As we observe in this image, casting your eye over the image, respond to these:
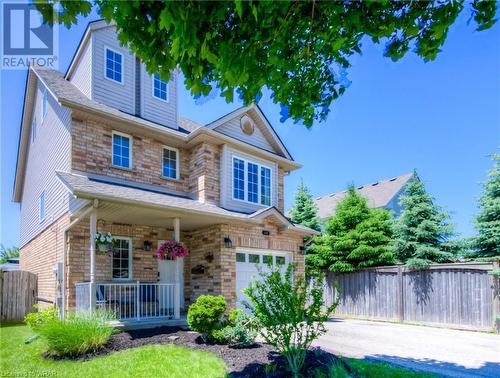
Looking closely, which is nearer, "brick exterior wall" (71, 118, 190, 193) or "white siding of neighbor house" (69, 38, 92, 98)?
"brick exterior wall" (71, 118, 190, 193)

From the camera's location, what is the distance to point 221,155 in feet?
40.9

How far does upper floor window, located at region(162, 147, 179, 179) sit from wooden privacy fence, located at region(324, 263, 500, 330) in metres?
6.90

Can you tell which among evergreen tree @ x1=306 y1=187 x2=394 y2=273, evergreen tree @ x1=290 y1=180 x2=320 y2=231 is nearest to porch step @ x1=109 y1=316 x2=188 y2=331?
evergreen tree @ x1=306 y1=187 x2=394 y2=273

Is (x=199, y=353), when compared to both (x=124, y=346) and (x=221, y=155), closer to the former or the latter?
(x=124, y=346)

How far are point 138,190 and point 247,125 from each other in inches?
222

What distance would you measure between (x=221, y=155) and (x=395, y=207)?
16542 mm

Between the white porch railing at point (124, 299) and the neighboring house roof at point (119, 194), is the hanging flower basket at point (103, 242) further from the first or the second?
the neighboring house roof at point (119, 194)

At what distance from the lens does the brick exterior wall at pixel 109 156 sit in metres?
9.88

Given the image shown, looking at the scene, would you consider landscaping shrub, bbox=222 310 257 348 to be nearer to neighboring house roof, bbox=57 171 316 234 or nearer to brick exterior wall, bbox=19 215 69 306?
neighboring house roof, bbox=57 171 316 234

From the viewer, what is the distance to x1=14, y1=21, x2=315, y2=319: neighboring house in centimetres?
932

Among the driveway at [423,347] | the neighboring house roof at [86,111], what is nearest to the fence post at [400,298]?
the driveway at [423,347]

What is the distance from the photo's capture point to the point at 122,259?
10.3 meters

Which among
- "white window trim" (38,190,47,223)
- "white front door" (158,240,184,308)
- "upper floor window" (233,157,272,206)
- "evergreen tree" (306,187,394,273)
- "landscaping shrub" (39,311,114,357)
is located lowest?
"landscaping shrub" (39,311,114,357)

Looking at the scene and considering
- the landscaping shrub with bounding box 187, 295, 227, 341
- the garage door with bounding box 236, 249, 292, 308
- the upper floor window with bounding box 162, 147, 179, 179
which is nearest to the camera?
the landscaping shrub with bounding box 187, 295, 227, 341
